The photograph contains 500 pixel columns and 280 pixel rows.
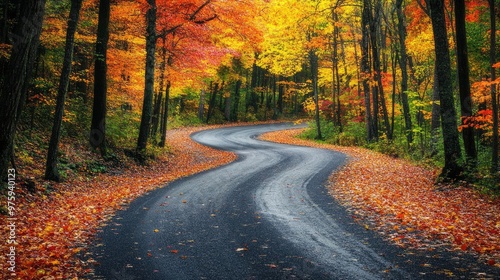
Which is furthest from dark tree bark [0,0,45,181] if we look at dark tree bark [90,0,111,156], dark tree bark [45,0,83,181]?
dark tree bark [90,0,111,156]

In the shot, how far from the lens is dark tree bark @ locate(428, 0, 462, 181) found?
1202cm

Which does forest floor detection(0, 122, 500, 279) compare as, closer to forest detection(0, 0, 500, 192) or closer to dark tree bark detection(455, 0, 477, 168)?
forest detection(0, 0, 500, 192)

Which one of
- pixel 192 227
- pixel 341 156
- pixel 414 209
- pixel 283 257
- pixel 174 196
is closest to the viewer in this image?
pixel 283 257

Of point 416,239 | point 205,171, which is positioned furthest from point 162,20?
point 416,239

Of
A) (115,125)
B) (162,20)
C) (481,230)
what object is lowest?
(481,230)

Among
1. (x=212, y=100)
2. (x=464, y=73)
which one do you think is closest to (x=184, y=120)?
(x=212, y=100)

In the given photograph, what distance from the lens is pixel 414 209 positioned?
934cm

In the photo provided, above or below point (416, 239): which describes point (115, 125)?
above

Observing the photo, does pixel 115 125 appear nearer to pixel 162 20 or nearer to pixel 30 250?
pixel 162 20

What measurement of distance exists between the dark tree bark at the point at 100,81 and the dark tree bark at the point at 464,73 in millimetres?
13184

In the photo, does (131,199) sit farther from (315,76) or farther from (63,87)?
(315,76)

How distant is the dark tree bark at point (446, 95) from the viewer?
12023 mm

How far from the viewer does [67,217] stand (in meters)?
8.93

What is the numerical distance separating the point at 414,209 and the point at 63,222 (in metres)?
8.37
